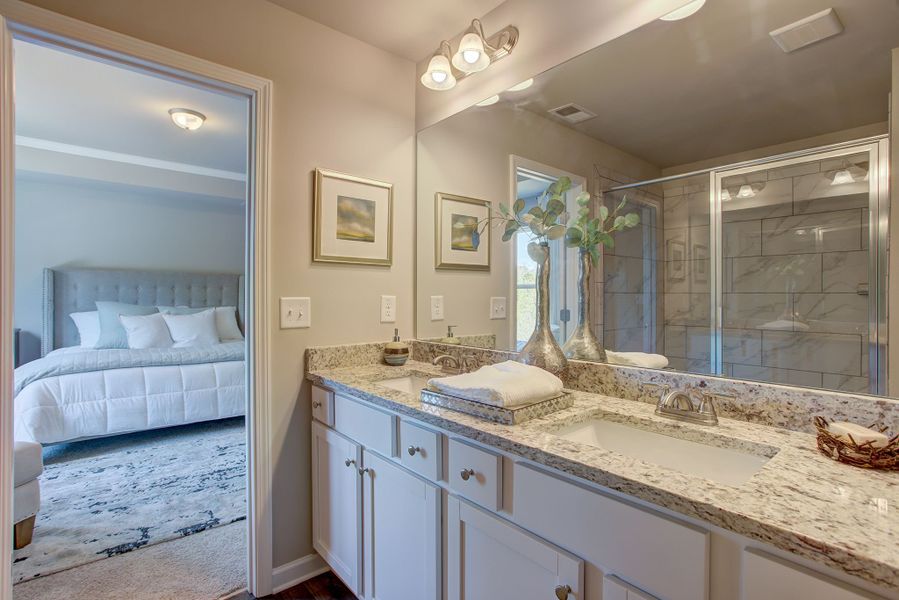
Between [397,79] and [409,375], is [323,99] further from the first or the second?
[409,375]

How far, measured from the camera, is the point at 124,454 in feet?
10.6

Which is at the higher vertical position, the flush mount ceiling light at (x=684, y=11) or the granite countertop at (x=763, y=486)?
the flush mount ceiling light at (x=684, y=11)

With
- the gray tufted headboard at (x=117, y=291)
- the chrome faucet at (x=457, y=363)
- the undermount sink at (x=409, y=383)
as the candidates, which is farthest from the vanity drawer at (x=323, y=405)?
the gray tufted headboard at (x=117, y=291)

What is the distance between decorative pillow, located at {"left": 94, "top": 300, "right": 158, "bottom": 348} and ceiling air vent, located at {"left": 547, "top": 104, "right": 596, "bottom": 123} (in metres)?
4.53

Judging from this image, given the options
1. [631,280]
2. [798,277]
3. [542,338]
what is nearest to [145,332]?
[542,338]

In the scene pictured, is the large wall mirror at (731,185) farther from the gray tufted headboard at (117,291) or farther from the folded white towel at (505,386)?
the gray tufted headboard at (117,291)

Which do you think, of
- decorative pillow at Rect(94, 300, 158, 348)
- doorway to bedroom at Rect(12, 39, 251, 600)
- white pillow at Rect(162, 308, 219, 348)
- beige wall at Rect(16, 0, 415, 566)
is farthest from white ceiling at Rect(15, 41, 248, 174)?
white pillow at Rect(162, 308, 219, 348)

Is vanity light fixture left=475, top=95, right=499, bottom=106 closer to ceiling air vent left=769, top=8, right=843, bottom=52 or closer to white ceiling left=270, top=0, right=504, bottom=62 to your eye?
white ceiling left=270, top=0, right=504, bottom=62

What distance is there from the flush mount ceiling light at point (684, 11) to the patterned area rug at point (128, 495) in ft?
9.35

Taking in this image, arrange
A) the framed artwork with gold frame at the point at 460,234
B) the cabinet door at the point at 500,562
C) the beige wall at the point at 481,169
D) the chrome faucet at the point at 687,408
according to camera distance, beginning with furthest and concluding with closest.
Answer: the framed artwork with gold frame at the point at 460,234 < the beige wall at the point at 481,169 < the chrome faucet at the point at 687,408 < the cabinet door at the point at 500,562

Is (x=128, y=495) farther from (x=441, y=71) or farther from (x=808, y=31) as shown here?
(x=808, y=31)

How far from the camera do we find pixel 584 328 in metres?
1.52

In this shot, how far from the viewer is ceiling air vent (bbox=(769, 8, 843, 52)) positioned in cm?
99

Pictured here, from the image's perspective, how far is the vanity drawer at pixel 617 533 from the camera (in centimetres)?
69
